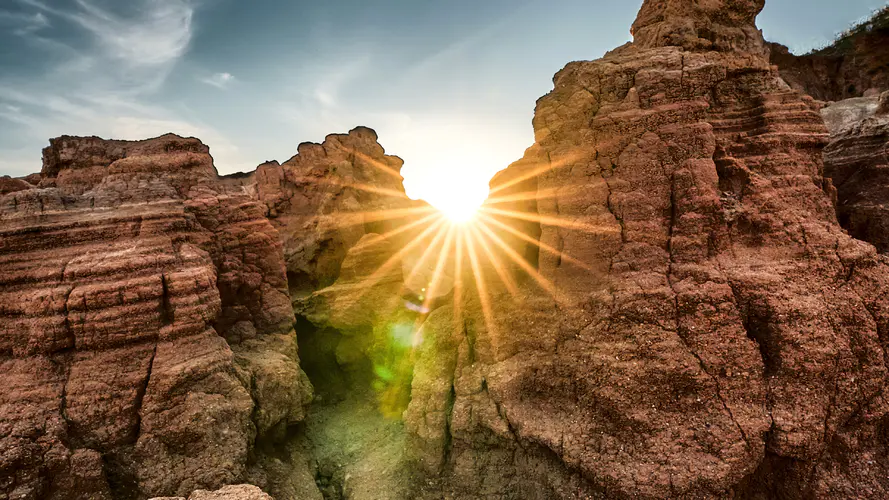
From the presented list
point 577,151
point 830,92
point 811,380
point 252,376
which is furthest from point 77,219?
point 830,92

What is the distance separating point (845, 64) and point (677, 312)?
27.3m

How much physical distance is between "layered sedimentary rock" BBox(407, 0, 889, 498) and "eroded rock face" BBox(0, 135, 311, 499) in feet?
15.7

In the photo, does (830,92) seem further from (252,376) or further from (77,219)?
(77,219)

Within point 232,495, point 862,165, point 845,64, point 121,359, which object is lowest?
point 232,495

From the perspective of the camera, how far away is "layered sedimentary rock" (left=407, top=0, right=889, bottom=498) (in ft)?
22.4

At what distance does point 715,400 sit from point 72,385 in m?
13.0

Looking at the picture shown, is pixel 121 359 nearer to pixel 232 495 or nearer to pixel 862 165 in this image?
pixel 232 495

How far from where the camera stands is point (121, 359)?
830cm

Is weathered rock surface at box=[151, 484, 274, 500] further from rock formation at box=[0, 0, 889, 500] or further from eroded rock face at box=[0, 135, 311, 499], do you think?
eroded rock face at box=[0, 135, 311, 499]

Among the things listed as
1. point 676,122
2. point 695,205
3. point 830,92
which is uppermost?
point 830,92

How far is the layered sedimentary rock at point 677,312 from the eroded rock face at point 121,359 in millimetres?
4791

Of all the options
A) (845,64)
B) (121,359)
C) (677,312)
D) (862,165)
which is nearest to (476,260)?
(677,312)

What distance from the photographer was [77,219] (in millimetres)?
9406

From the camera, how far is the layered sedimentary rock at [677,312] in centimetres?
681
